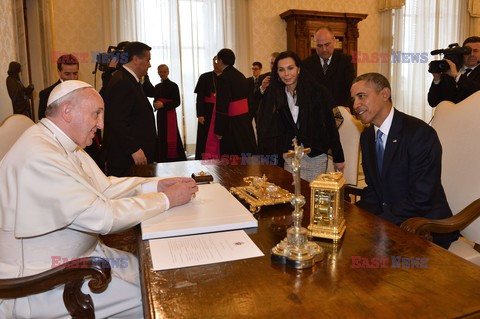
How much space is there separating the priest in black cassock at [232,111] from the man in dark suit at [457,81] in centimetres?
211

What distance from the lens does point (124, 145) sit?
11.8ft

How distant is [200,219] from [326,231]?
18.6 inches

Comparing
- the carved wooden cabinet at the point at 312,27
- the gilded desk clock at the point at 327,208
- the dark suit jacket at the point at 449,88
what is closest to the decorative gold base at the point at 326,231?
the gilded desk clock at the point at 327,208

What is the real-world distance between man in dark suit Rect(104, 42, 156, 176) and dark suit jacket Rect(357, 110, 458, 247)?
2166mm

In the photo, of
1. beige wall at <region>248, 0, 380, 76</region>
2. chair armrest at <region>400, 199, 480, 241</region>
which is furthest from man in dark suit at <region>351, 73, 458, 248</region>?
beige wall at <region>248, 0, 380, 76</region>

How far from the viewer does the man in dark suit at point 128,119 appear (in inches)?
142

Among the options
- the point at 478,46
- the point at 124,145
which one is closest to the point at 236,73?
the point at 124,145

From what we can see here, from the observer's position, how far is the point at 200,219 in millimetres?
1589

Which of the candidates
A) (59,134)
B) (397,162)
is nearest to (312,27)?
(397,162)

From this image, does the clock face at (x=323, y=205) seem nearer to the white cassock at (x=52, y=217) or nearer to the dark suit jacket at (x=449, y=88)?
the white cassock at (x=52, y=217)

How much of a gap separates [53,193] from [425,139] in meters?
1.71

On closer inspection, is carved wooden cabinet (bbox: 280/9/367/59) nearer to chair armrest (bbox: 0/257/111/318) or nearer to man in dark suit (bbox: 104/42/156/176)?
man in dark suit (bbox: 104/42/156/176)

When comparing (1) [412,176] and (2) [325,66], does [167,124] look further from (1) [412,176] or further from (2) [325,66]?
(1) [412,176]

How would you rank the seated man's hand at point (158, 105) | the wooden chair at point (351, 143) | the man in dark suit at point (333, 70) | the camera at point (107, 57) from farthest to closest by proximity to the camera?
the seated man's hand at point (158, 105) → the camera at point (107, 57) → the man in dark suit at point (333, 70) → the wooden chair at point (351, 143)
